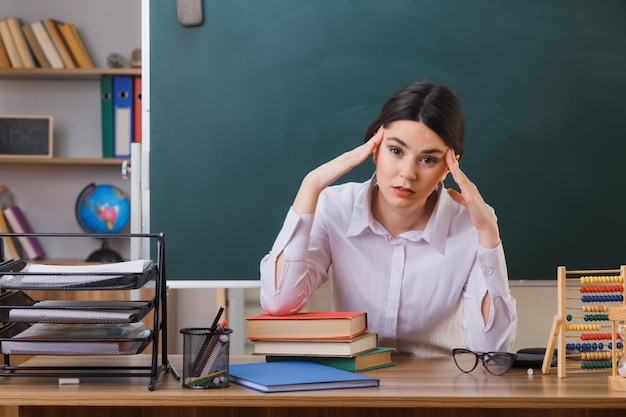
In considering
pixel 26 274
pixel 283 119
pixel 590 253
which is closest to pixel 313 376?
pixel 26 274

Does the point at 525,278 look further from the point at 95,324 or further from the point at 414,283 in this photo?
the point at 95,324

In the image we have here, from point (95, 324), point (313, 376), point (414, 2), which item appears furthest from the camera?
point (414, 2)

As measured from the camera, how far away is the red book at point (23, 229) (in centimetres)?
391

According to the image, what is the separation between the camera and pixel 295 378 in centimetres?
142

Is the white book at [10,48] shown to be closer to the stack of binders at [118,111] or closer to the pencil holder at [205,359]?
the stack of binders at [118,111]

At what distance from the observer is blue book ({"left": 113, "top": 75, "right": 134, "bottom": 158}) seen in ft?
12.7

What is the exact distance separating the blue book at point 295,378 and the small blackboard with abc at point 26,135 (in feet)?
8.79

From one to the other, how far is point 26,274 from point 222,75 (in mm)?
1328

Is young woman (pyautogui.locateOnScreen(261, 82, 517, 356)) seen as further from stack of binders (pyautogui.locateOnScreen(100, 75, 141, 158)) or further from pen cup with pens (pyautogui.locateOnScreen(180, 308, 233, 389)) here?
stack of binders (pyautogui.locateOnScreen(100, 75, 141, 158))

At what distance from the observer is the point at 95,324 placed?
1.55m

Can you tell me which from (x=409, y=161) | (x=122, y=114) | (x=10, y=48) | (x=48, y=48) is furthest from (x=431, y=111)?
(x=10, y=48)

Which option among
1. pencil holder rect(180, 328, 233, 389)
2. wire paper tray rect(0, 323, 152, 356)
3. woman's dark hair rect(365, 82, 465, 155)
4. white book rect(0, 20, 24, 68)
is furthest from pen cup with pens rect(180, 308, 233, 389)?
white book rect(0, 20, 24, 68)

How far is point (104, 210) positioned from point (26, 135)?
52 cm

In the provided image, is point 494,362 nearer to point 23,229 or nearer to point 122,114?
point 122,114
